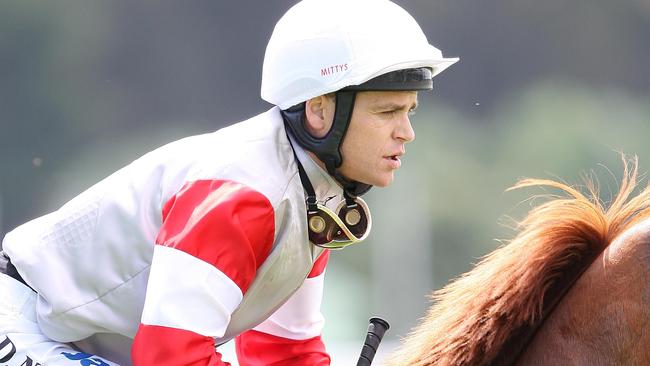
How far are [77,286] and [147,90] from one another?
592cm

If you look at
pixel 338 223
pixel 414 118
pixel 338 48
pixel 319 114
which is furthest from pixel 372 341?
pixel 414 118

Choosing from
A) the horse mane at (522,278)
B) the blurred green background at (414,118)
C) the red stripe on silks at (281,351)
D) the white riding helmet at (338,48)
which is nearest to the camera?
the horse mane at (522,278)

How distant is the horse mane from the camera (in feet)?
8.43

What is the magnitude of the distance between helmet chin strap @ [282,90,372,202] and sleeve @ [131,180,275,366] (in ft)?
0.93

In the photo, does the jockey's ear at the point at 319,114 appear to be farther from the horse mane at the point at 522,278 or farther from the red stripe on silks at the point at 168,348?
the red stripe on silks at the point at 168,348

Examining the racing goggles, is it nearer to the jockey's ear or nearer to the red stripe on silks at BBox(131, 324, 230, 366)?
the jockey's ear

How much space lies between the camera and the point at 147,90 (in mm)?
8477

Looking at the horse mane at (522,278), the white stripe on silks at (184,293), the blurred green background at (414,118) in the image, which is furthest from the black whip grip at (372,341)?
the blurred green background at (414,118)

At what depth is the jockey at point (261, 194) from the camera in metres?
2.59

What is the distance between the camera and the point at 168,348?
2348 mm

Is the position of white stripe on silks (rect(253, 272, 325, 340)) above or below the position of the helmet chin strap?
below

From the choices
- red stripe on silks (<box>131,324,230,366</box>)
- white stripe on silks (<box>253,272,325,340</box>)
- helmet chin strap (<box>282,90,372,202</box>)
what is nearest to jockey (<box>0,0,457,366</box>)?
helmet chin strap (<box>282,90,372,202</box>)

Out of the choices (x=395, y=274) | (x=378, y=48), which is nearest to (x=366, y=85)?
(x=378, y=48)

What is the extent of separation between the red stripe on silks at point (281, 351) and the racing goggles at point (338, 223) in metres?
0.53
